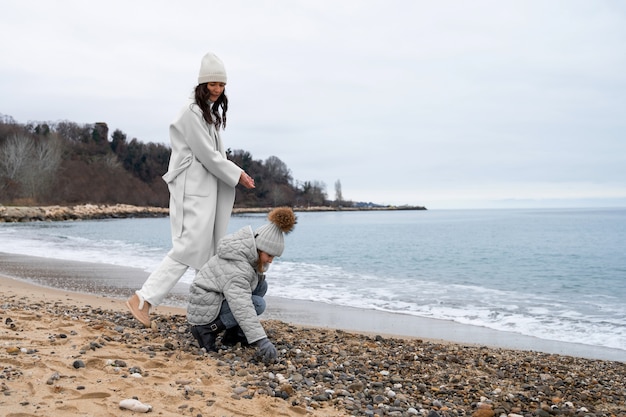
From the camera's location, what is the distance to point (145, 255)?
1756 cm

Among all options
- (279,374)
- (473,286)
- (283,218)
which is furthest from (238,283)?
(473,286)

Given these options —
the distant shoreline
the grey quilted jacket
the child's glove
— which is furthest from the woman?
the distant shoreline

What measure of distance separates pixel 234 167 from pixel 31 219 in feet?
156

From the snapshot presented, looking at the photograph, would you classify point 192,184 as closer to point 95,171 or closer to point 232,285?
point 232,285

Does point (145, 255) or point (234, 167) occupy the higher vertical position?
point (234, 167)

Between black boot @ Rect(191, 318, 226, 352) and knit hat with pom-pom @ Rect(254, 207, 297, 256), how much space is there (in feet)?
2.26

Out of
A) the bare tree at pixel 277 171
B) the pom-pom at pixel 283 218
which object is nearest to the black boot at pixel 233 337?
the pom-pom at pixel 283 218

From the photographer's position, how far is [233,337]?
14.2 ft

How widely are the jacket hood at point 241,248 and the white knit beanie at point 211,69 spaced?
1.23m

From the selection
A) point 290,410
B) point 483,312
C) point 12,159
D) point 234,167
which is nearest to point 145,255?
point 483,312

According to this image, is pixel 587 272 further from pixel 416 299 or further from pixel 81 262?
pixel 81 262

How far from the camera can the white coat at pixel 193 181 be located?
4.35 metres

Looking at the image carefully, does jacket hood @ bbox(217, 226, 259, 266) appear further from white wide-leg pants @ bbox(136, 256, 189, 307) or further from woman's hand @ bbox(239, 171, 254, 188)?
white wide-leg pants @ bbox(136, 256, 189, 307)

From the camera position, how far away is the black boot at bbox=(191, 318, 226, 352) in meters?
4.13
